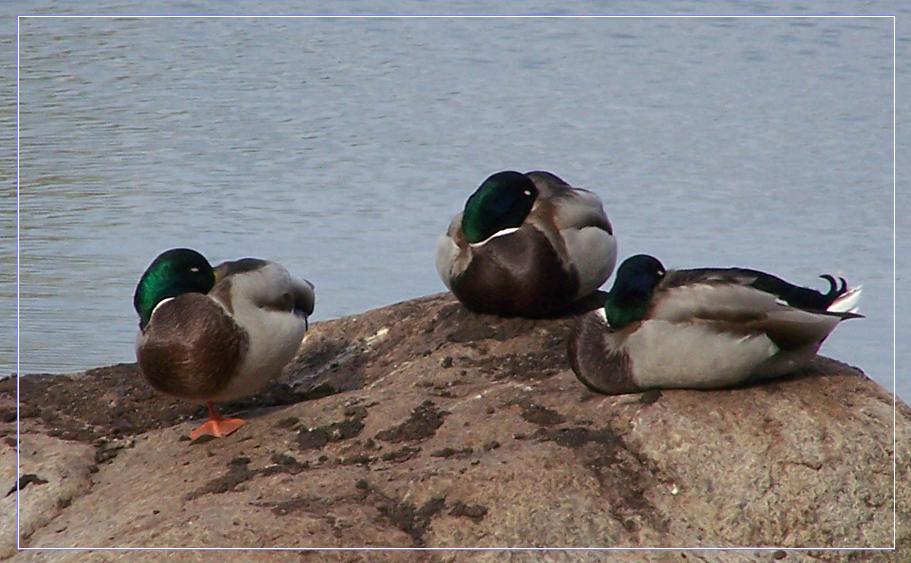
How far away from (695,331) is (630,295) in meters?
0.29

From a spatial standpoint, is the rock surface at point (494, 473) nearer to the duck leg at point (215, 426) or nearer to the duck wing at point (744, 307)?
the duck leg at point (215, 426)

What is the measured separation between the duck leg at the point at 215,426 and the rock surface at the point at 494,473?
0.07m

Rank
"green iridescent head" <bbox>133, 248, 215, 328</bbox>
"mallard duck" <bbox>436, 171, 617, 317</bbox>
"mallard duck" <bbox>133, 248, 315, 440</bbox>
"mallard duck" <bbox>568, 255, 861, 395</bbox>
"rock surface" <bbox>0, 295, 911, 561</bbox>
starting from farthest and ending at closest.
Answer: "mallard duck" <bbox>436, 171, 617, 317</bbox>, "green iridescent head" <bbox>133, 248, 215, 328</bbox>, "mallard duck" <bbox>133, 248, 315, 440</bbox>, "mallard duck" <bbox>568, 255, 861, 395</bbox>, "rock surface" <bbox>0, 295, 911, 561</bbox>

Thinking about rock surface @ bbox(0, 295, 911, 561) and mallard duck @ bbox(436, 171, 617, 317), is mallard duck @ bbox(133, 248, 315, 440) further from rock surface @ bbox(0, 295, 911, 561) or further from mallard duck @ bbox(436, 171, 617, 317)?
mallard duck @ bbox(436, 171, 617, 317)

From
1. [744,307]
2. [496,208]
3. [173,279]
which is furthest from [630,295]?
[173,279]

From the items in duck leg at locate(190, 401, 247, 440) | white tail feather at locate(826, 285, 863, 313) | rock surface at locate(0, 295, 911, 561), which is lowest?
duck leg at locate(190, 401, 247, 440)

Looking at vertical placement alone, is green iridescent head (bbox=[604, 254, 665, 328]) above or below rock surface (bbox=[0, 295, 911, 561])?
above

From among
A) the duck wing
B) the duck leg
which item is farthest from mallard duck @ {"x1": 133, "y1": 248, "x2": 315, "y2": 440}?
the duck wing

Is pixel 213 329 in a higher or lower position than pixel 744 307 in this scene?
lower

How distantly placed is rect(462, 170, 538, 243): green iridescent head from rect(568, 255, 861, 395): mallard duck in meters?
1.19

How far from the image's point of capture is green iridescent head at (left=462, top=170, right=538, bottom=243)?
6.83 meters

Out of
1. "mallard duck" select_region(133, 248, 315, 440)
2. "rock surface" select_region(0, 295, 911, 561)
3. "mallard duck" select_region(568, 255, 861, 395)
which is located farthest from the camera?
"mallard duck" select_region(133, 248, 315, 440)

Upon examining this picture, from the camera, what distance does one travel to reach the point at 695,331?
543 cm

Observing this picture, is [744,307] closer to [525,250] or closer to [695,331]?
[695,331]
